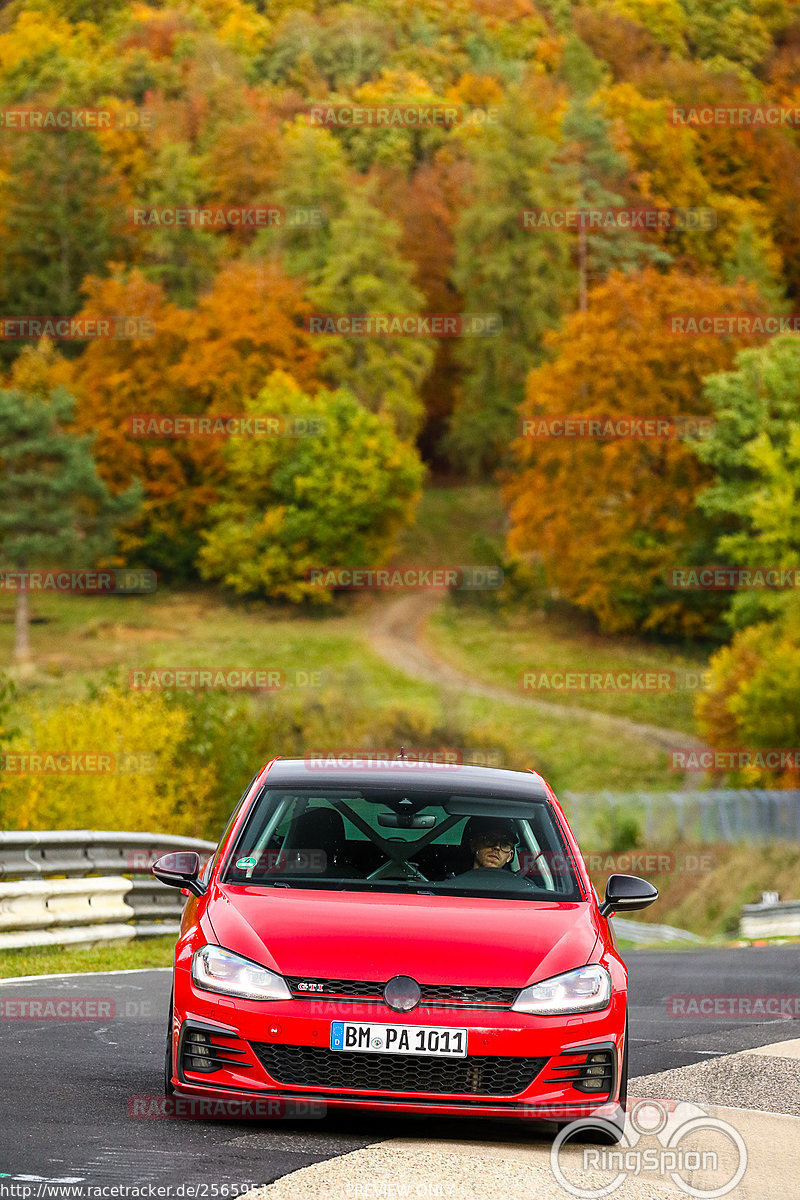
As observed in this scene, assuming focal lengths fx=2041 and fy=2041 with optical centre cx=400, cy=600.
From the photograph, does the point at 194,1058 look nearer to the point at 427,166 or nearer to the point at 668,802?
the point at 668,802

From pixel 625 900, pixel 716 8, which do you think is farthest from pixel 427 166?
pixel 625 900

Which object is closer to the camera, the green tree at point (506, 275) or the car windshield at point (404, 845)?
A: the car windshield at point (404, 845)

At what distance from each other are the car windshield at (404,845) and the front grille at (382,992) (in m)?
0.79

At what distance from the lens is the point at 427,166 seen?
133500mm

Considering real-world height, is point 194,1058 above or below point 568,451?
above

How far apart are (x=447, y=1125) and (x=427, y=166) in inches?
5076

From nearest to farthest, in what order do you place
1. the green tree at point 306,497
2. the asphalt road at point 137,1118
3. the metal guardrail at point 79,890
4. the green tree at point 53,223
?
the asphalt road at point 137,1118
the metal guardrail at point 79,890
the green tree at point 306,497
the green tree at point 53,223

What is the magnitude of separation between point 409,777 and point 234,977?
1679mm

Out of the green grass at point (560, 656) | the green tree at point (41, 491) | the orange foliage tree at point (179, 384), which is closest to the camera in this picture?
the green grass at point (560, 656)

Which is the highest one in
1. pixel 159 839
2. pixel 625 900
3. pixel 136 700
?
pixel 625 900

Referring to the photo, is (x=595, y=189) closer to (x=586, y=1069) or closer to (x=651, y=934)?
(x=651, y=934)

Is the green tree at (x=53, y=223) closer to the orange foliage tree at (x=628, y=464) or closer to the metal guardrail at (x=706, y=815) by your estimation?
the orange foliage tree at (x=628, y=464)

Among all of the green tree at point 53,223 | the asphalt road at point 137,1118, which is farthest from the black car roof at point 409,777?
the green tree at point 53,223

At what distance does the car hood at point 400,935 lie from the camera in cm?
758
